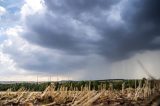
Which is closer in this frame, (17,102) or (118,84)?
(17,102)

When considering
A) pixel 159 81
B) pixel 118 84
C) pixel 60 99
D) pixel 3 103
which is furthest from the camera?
pixel 118 84

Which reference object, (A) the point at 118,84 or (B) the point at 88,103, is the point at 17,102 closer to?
(B) the point at 88,103

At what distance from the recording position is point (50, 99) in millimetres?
21188

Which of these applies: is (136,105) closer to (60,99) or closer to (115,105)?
(115,105)

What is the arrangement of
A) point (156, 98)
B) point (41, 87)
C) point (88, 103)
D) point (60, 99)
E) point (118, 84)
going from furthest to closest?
point (41, 87)
point (118, 84)
point (60, 99)
point (88, 103)
point (156, 98)

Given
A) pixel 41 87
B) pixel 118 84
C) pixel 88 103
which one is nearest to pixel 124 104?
pixel 88 103

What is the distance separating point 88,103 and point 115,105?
5856 millimetres

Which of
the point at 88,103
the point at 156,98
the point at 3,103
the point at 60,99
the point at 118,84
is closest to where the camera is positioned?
the point at 156,98

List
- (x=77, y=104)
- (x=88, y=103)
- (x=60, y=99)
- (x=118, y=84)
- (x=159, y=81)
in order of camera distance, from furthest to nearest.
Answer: (x=118, y=84) < (x=60, y=99) < (x=77, y=104) < (x=88, y=103) < (x=159, y=81)

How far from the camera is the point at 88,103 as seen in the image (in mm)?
9570

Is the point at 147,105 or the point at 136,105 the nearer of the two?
the point at 147,105

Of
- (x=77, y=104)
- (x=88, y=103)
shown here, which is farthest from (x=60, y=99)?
(x=88, y=103)

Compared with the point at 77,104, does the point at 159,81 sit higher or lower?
higher

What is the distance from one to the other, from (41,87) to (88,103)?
10624 cm
